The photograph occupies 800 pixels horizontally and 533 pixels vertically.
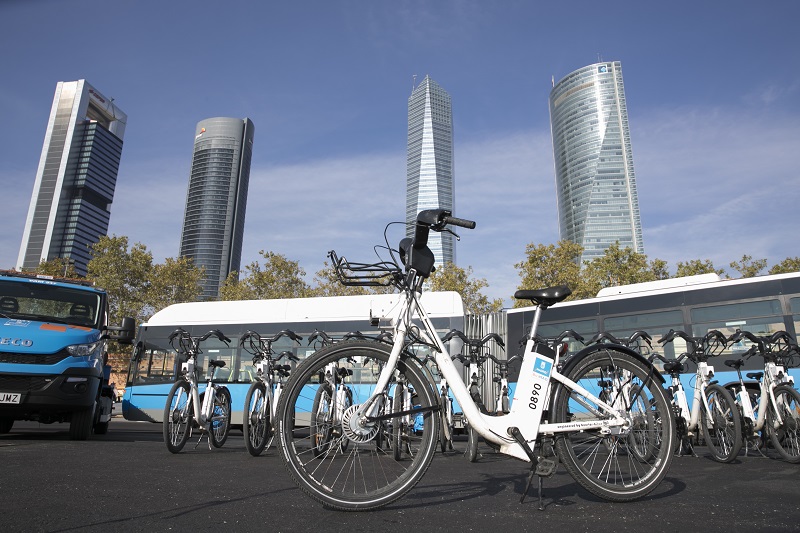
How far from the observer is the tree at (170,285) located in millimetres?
33281

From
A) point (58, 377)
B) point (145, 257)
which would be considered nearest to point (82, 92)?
point (145, 257)

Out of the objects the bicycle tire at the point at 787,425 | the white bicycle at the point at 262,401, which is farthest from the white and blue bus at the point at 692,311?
the white bicycle at the point at 262,401

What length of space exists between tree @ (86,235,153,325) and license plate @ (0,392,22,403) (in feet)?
89.1

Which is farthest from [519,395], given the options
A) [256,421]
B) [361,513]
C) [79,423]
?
[79,423]

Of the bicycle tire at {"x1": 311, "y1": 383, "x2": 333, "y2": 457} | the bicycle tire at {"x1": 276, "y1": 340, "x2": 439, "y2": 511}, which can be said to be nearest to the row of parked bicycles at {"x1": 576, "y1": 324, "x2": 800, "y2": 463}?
the bicycle tire at {"x1": 276, "y1": 340, "x2": 439, "y2": 511}

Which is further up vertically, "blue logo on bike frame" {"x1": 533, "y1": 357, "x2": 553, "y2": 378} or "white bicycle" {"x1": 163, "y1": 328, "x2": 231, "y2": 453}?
"blue logo on bike frame" {"x1": 533, "y1": 357, "x2": 553, "y2": 378}

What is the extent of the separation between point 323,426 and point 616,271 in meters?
30.0

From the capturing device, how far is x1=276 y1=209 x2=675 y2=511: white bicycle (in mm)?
2877

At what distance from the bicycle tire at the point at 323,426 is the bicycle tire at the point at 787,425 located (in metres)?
5.07

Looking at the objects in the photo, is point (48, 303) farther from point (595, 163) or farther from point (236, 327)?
point (595, 163)

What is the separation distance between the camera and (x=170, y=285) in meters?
34.0

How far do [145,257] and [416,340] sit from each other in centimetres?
3447

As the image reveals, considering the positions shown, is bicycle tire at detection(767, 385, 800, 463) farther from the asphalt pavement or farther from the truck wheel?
the truck wheel

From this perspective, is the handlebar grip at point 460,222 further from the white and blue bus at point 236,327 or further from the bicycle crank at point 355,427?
the white and blue bus at point 236,327
